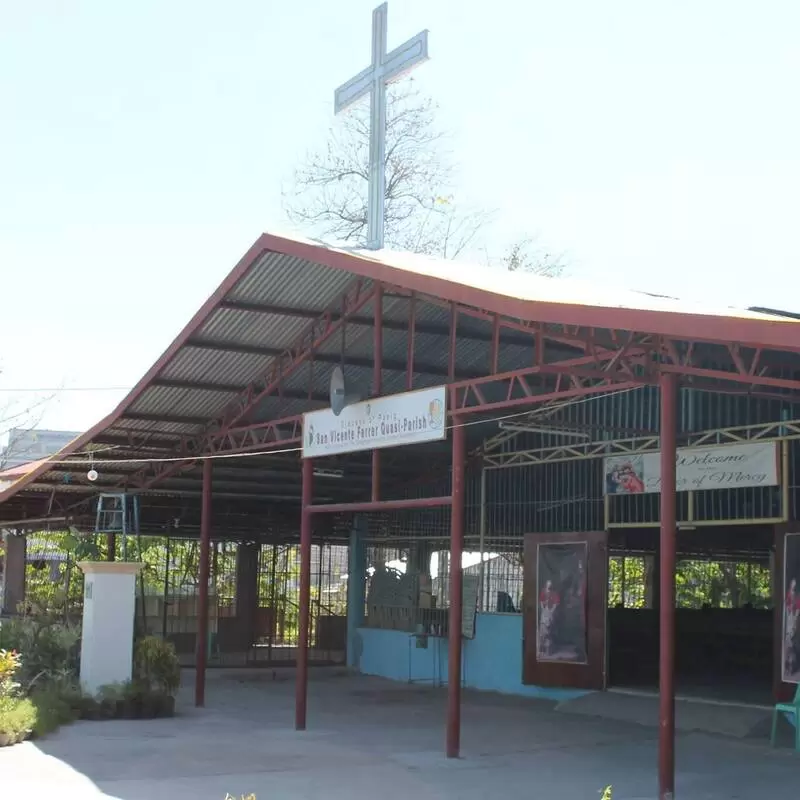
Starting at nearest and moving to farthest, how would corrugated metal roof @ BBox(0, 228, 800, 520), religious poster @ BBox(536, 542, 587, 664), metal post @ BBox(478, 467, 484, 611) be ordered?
corrugated metal roof @ BBox(0, 228, 800, 520) → religious poster @ BBox(536, 542, 587, 664) → metal post @ BBox(478, 467, 484, 611)

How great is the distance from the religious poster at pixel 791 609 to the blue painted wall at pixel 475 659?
373 centimetres

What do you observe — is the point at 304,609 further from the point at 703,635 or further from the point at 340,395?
the point at 703,635

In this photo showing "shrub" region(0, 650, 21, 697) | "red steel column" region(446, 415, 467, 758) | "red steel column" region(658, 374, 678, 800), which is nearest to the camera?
"red steel column" region(658, 374, 678, 800)

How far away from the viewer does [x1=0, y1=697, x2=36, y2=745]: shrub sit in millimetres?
12539

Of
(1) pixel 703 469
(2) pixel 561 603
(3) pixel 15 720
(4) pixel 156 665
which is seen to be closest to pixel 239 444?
(4) pixel 156 665

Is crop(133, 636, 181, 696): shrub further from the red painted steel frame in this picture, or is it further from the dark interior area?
the dark interior area

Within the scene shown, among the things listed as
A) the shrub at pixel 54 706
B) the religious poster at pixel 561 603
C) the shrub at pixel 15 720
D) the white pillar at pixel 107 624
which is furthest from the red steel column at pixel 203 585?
the religious poster at pixel 561 603

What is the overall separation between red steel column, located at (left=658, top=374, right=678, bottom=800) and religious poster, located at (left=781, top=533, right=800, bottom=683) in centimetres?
462

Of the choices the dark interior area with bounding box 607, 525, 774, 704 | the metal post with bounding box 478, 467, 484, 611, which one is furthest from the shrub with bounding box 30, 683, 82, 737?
the dark interior area with bounding box 607, 525, 774, 704

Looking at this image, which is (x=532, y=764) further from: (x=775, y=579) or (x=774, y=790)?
(x=775, y=579)

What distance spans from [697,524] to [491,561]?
490 cm

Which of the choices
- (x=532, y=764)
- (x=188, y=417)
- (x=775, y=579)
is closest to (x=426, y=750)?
(x=532, y=764)

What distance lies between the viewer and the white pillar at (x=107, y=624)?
619 inches

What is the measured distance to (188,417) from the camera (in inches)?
687
